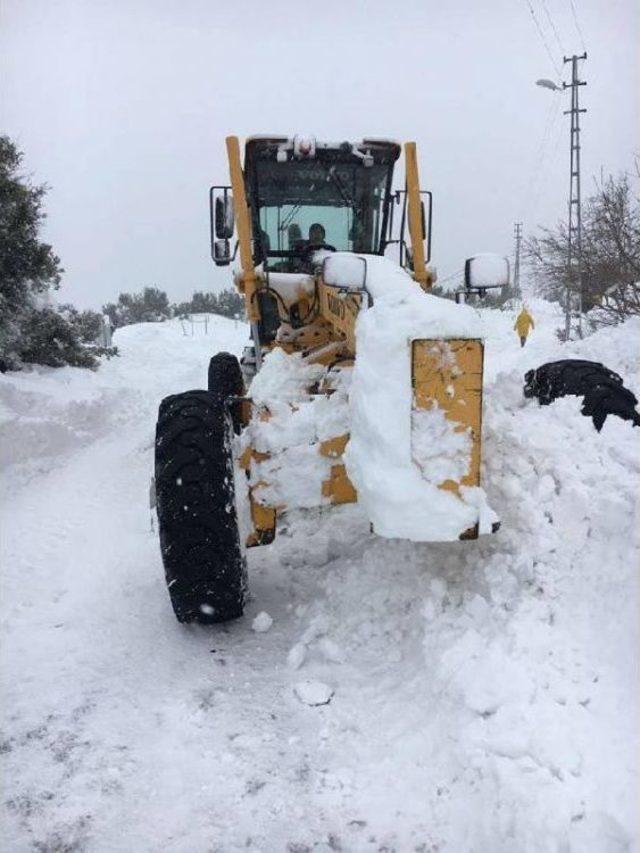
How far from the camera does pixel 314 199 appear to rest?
5680mm

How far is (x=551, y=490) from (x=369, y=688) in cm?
125

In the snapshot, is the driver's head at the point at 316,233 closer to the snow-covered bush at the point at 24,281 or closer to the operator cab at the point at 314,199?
the operator cab at the point at 314,199

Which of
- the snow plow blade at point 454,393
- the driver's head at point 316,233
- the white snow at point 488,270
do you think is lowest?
the snow plow blade at point 454,393

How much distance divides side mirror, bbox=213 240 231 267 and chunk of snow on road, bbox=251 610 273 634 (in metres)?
3.29

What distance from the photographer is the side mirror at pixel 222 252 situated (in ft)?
18.8

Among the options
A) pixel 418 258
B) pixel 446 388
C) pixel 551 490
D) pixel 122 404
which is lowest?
pixel 122 404

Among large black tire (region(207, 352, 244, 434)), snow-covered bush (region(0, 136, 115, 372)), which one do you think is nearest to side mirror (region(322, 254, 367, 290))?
large black tire (region(207, 352, 244, 434))

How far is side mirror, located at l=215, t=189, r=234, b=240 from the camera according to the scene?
539cm

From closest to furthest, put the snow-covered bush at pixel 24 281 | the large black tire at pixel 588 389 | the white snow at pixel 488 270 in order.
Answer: the large black tire at pixel 588 389 < the white snow at pixel 488 270 < the snow-covered bush at pixel 24 281

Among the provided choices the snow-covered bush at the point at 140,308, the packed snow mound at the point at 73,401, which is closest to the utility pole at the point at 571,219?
the packed snow mound at the point at 73,401

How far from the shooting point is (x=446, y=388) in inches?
111

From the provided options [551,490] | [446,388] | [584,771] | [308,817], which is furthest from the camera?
[551,490]

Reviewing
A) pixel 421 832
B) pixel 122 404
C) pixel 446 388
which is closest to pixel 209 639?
pixel 421 832

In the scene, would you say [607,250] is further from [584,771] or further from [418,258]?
[584,771]
